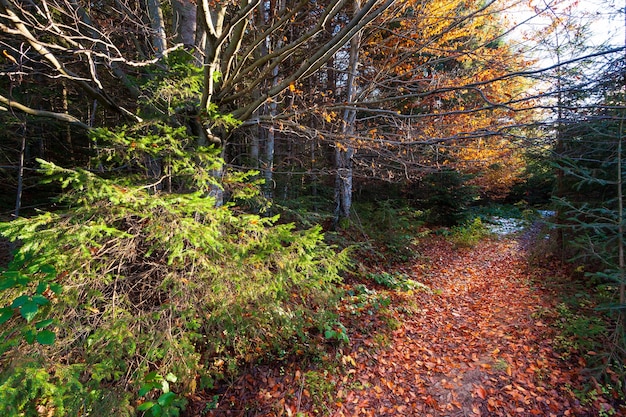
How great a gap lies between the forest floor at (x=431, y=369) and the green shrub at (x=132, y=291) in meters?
0.49

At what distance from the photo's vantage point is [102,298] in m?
2.36

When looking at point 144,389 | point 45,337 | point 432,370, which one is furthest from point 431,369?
point 45,337

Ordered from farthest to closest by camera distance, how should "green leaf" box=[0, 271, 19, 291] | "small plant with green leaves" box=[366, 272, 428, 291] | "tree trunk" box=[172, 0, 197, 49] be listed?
"small plant with green leaves" box=[366, 272, 428, 291] → "tree trunk" box=[172, 0, 197, 49] → "green leaf" box=[0, 271, 19, 291]

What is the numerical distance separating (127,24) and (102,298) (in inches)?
176

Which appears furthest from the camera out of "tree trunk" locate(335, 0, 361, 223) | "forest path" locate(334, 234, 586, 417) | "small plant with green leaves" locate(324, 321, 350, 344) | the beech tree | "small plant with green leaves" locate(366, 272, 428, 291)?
"tree trunk" locate(335, 0, 361, 223)

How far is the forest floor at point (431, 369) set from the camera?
3160mm

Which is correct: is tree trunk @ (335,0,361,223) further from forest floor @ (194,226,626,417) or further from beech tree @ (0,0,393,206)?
beech tree @ (0,0,393,206)

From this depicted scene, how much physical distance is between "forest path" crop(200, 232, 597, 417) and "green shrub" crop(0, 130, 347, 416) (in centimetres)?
51

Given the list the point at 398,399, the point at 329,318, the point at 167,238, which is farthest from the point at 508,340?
the point at 167,238

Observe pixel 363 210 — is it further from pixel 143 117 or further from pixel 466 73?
pixel 143 117

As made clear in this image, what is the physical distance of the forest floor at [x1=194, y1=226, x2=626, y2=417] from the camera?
10.4ft

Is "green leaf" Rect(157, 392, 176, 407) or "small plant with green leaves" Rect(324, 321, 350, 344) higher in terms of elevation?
"green leaf" Rect(157, 392, 176, 407)

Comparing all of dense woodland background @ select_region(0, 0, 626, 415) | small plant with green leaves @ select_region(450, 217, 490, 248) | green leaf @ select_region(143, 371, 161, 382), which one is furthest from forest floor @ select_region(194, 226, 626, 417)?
small plant with green leaves @ select_region(450, 217, 490, 248)

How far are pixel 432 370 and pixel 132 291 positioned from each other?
3.78 metres
